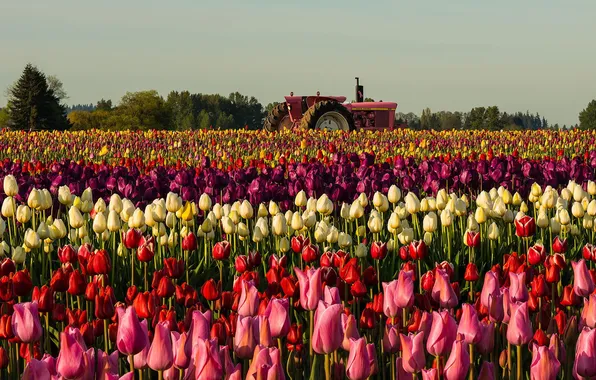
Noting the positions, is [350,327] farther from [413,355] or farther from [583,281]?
[583,281]

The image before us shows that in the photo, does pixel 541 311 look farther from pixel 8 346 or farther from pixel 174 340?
pixel 8 346

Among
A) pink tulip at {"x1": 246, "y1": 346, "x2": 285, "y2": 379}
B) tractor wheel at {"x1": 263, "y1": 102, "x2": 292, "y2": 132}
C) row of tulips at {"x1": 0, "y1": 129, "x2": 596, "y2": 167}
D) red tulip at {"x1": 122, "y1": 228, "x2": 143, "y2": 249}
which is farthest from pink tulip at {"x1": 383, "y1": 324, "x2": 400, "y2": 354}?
tractor wheel at {"x1": 263, "y1": 102, "x2": 292, "y2": 132}

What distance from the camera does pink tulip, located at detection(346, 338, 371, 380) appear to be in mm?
2689

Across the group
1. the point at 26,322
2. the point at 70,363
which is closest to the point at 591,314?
the point at 70,363

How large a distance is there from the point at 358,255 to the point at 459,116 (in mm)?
163104

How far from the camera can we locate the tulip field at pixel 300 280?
2811 millimetres

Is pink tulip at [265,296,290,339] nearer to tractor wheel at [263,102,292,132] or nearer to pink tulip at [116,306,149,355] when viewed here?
pink tulip at [116,306,149,355]

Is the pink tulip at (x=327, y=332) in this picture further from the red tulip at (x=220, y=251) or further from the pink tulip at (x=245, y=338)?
the red tulip at (x=220, y=251)

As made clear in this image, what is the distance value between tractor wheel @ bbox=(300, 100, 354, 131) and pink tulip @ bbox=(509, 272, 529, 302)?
70.3 ft

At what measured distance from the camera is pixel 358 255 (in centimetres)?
557

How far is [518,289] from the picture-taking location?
3623 millimetres

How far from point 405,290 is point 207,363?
48.8 inches

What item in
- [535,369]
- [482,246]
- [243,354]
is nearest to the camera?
[535,369]

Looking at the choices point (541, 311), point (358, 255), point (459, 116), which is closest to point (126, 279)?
point (358, 255)
